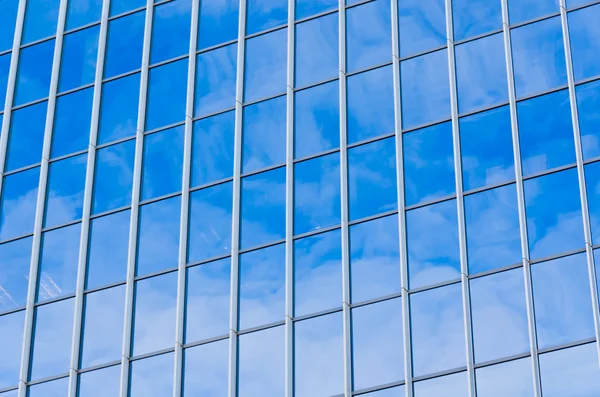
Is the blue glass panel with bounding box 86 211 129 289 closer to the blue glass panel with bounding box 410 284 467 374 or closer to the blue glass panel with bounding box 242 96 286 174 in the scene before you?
the blue glass panel with bounding box 242 96 286 174

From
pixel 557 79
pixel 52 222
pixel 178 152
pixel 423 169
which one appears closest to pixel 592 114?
pixel 557 79

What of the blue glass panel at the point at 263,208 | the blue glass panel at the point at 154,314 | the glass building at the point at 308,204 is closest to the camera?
the glass building at the point at 308,204

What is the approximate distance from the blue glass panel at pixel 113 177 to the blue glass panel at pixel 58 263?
96 centimetres

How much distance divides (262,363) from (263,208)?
160 inches

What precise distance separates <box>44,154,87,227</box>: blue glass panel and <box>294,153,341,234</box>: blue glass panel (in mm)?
6340

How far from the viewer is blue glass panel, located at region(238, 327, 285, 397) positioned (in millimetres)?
35500

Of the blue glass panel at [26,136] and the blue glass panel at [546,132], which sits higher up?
the blue glass panel at [26,136]

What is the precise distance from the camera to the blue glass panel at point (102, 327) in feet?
124

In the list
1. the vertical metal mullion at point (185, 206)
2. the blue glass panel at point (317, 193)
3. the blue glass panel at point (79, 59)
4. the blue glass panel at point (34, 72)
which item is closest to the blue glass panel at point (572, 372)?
the blue glass panel at point (317, 193)

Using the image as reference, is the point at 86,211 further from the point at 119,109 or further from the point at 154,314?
the point at 154,314

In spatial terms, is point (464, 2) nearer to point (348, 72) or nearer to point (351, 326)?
point (348, 72)

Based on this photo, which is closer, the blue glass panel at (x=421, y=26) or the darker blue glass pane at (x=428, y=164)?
the darker blue glass pane at (x=428, y=164)

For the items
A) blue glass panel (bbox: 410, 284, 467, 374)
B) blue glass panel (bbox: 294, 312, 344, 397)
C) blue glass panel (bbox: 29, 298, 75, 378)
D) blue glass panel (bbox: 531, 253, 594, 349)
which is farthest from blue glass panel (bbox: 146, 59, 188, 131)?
blue glass panel (bbox: 531, 253, 594, 349)

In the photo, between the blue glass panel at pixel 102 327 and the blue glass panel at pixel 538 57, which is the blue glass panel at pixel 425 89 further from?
the blue glass panel at pixel 102 327
